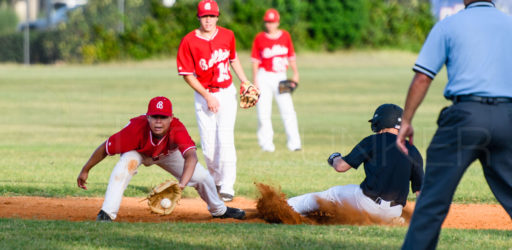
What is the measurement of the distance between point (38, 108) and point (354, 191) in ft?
60.7

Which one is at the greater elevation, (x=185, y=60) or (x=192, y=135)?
(x=185, y=60)

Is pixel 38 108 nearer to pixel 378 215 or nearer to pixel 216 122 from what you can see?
pixel 216 122

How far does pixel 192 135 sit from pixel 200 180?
9544mm

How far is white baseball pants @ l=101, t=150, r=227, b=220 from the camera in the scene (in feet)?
23.1

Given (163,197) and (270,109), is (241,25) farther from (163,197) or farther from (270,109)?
(163,197)

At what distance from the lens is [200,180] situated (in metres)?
7.39

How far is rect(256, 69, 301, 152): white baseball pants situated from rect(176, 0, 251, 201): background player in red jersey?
15.7 feet

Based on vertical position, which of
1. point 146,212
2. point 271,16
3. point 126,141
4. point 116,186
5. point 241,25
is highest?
point 241,25

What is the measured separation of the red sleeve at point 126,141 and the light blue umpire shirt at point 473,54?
3217 millimetres

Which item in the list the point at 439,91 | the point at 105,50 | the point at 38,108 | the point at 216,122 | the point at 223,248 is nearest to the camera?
the point at 223,248

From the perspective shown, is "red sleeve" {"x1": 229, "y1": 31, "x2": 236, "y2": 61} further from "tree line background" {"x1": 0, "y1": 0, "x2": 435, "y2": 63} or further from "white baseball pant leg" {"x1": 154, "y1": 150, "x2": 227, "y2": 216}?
"tree line background" {"x1": 0, "y1": 0, "x2": 435, "y2": 63}

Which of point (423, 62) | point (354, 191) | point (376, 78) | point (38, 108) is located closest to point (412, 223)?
point (423, 62)

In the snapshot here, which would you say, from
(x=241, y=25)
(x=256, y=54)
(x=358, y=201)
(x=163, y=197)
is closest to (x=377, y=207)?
(x=358, y=201)

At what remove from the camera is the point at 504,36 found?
4.80 metres
